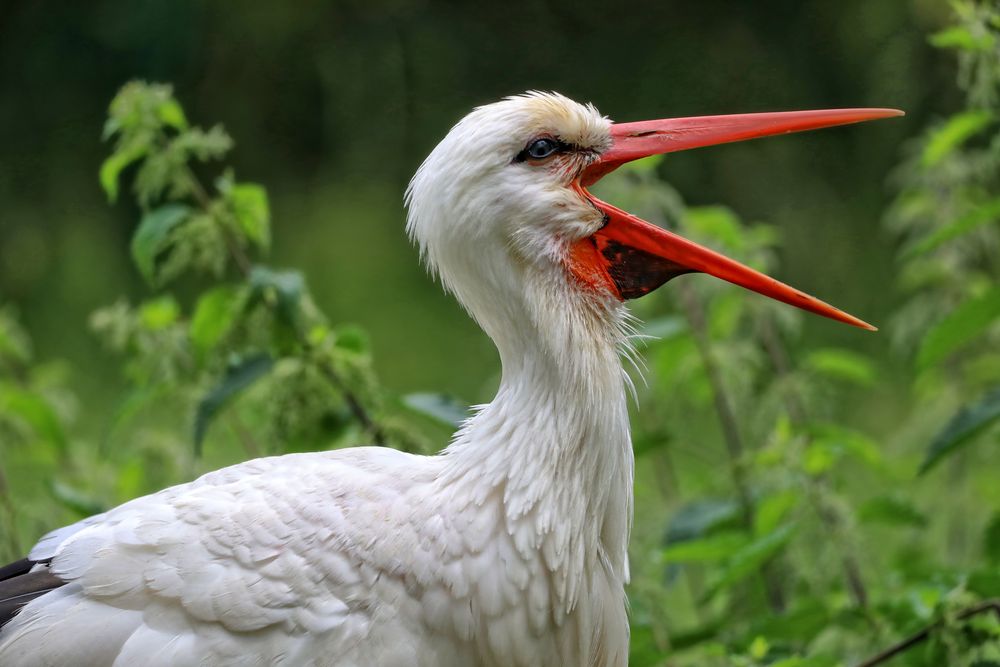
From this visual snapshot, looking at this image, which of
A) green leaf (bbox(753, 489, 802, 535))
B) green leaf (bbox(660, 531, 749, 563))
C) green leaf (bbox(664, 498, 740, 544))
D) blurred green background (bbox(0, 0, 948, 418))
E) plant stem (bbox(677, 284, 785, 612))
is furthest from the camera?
blurred green background (bbox(0, 0, 948, 418))

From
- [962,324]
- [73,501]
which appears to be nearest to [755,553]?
[962,324]

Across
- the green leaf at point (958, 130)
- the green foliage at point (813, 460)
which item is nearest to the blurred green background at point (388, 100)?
the green foliage at point (813, 460)

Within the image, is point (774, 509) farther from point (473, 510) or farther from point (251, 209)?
point (251, 209)

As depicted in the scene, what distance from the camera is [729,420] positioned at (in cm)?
336

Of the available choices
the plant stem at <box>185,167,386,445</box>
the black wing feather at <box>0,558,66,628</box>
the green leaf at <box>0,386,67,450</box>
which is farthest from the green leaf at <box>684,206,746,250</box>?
the black wing feather at <box>0,558,66,628</box>

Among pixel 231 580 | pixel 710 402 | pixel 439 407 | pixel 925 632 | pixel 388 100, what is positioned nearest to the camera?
pixel 231 580

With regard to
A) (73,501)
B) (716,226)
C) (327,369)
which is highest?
(716,226)

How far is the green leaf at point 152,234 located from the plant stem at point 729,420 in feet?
4.22

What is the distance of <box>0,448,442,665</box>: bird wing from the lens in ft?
6.37

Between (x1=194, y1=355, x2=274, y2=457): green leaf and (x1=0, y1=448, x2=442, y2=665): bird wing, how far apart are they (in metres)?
0.54

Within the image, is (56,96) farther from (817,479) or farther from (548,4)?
(817,479)

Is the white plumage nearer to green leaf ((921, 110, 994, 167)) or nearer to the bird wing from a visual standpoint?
the bird wing

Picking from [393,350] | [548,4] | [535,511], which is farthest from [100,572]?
[548,4]

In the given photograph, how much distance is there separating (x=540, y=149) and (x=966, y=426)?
0.98 metres
